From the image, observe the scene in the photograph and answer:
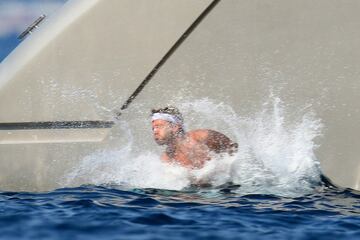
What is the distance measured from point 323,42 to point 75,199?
196 cm

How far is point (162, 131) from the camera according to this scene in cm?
647

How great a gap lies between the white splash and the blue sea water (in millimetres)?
174

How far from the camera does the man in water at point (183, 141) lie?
21.0 ft

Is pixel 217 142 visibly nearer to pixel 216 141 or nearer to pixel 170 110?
pixel 216 141

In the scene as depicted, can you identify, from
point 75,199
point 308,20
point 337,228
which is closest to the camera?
point 337,228

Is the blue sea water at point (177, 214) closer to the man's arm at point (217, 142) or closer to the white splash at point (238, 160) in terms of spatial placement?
the white splash at point (238, 160)

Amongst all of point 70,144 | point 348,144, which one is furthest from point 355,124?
point 70,144

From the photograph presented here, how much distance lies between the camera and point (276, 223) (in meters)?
5.04

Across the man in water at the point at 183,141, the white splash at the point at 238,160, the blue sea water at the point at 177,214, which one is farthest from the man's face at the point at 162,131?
the blue sea water at the point at 177,214

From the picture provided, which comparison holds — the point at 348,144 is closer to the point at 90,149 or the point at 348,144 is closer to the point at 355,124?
the point at 355,124

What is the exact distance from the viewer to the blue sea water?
4.82 m

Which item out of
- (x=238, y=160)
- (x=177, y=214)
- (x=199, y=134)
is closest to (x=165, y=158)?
(x=199, y=134)

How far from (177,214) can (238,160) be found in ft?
4.15

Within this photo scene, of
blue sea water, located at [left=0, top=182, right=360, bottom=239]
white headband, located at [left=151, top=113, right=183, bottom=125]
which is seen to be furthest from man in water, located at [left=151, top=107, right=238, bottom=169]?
blue sea water, located at [left=0, top=182, right=360, bottom=239]
